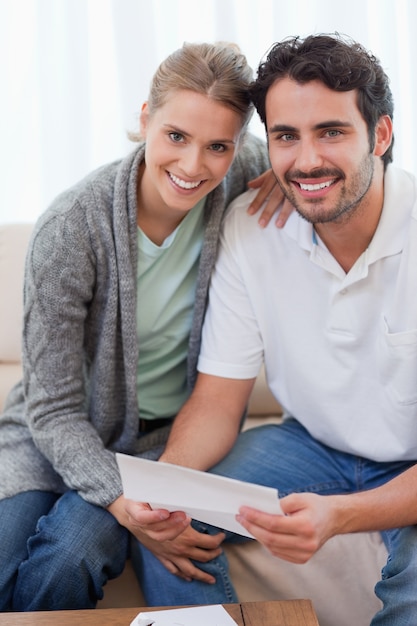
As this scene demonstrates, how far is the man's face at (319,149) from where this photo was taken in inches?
61.0

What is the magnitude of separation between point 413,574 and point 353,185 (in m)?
0.69

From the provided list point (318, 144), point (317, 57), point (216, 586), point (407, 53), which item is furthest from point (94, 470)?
point (407, 53)

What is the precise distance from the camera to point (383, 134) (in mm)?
1654

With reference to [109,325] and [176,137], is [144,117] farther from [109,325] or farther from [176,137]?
A: [109,325]

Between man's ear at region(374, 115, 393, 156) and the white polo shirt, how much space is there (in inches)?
2.4

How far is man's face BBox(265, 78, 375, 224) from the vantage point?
155cm

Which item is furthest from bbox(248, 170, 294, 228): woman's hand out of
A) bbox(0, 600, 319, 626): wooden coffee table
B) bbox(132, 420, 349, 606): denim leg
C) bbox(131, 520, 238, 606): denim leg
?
bbox(0, 600, 319, 626): wooden coffee table

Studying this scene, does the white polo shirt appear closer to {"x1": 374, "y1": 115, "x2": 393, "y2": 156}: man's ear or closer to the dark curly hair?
{"x1": 374, "y1": 115, "x2": 393, "y2": 156}: man's ear

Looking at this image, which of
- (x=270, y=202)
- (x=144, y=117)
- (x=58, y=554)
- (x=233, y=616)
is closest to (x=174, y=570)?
(x=58, y=554)

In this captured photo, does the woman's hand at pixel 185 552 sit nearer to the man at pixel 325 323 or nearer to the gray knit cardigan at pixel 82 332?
the man at pixel 325 323

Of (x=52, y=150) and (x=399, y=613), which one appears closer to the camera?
(x=399, y=613)

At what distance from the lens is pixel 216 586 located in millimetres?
1555

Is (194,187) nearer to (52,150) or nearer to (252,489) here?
(252,489)

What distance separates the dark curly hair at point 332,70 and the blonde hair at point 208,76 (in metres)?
0.04
